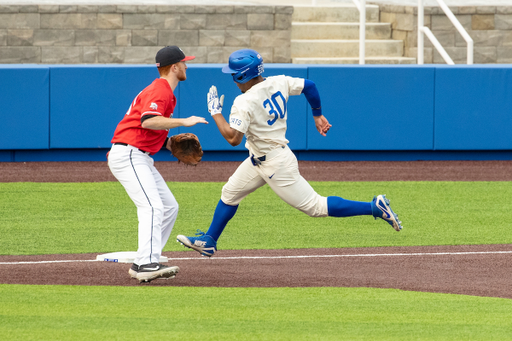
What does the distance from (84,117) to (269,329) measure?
9.14 meters

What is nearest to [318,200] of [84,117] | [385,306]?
[385,306]

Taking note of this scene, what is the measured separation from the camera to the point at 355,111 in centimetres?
1424

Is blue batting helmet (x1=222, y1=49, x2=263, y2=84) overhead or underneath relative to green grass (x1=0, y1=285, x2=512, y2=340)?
overhead

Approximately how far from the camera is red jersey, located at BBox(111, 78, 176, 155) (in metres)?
6.62

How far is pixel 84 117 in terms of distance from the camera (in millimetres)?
13828

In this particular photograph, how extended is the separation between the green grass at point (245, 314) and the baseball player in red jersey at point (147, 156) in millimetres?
254

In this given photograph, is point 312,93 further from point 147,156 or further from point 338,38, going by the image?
point 338,38

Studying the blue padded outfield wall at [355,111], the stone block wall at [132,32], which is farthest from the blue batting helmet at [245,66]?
the stone block wall at [132,32]

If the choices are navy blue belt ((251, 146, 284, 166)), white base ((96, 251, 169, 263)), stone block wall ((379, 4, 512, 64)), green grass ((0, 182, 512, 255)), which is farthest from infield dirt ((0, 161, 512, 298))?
stone block wall ((379, 4, 512, 64))

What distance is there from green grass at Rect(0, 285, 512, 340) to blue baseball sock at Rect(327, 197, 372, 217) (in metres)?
0.85

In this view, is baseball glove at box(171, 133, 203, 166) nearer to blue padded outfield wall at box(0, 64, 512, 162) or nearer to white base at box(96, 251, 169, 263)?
white base at box(96, 251, 169, 263)

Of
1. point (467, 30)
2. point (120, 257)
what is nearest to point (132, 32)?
point (467, 30)

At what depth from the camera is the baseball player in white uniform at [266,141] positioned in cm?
688

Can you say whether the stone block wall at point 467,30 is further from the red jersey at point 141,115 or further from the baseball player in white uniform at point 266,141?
the red jersey at point 141,115
